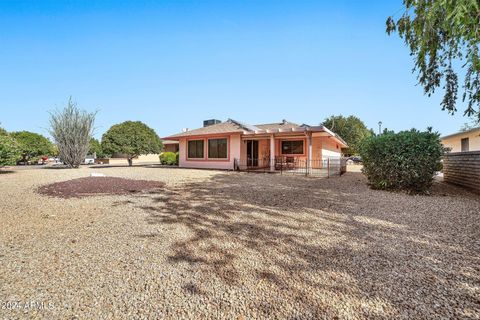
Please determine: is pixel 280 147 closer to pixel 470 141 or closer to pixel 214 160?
pixel 214 160

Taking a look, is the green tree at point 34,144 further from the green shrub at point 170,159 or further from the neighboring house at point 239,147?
the neighboring house at point 239,147

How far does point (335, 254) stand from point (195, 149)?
666 inches

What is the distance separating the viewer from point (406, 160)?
292 inches

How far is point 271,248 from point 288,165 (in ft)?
42.6

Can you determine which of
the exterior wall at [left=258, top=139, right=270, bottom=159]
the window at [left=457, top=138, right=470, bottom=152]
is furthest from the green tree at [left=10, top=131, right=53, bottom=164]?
the window at [left=457, top=138, right=470, bottom=152]

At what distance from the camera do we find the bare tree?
18.1 meters

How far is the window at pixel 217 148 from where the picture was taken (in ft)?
57.4

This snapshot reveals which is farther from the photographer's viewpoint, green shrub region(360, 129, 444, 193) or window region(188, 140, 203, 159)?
window region(188, 140, 203, 159)

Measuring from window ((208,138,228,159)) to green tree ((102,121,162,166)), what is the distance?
791 centimetres

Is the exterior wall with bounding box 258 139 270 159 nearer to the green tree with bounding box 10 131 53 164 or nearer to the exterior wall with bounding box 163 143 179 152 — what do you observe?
the exterior wall with bounding box 163 143 179 152

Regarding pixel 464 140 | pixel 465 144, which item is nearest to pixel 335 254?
pixel 465 144

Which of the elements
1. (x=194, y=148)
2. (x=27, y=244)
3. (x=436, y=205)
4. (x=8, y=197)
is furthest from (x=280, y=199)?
(x=194, y=148)

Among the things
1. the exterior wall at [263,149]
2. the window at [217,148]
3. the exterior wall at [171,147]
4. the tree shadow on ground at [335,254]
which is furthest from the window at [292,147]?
the exterior wall at [171,147]

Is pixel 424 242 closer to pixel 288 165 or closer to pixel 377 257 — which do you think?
pixel 377 257
